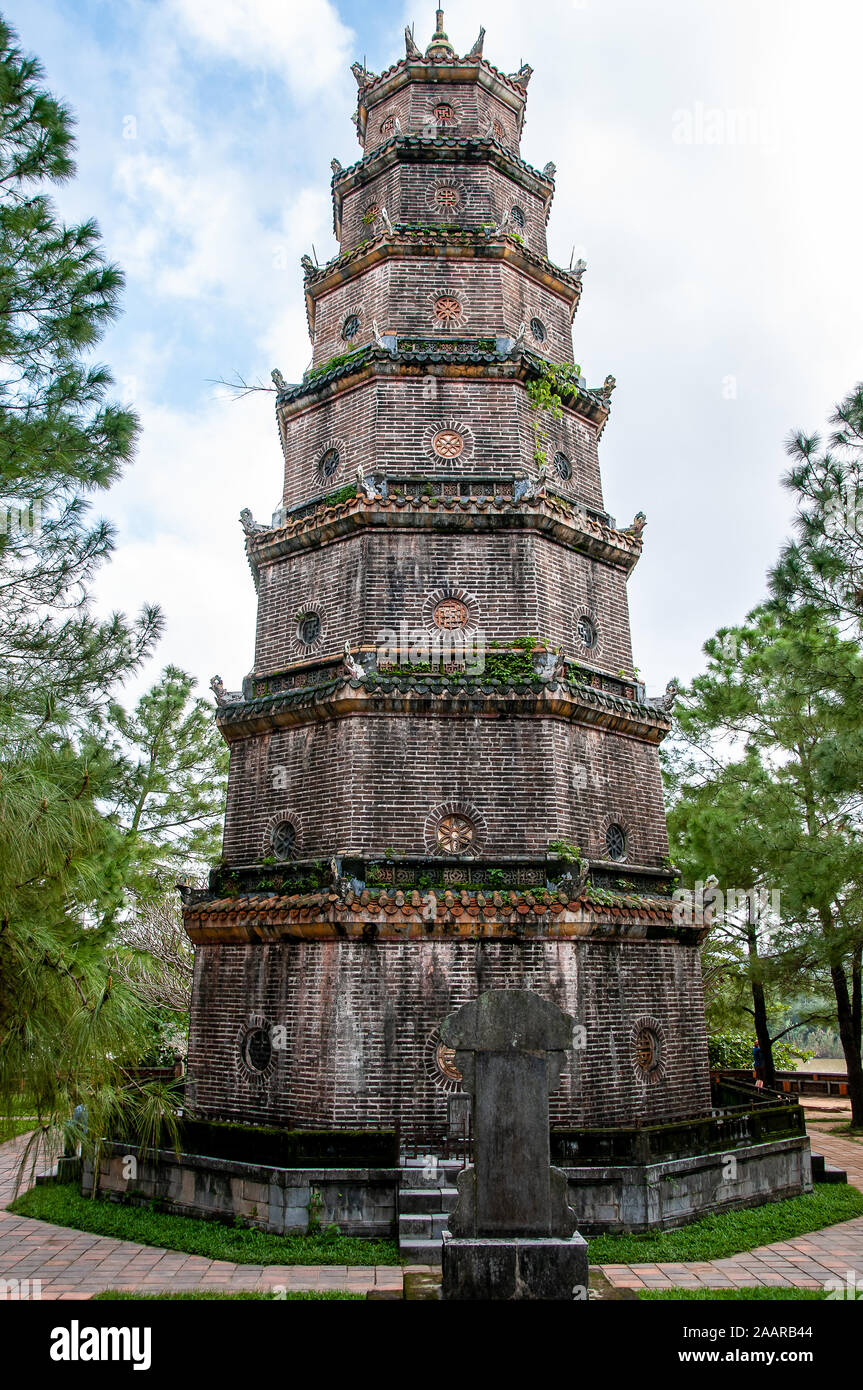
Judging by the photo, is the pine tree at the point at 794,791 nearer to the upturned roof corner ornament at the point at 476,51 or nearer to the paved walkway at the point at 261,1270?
the paved walkway at the point at 261,1270

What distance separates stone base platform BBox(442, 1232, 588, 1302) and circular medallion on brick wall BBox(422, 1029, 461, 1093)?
4.24 m

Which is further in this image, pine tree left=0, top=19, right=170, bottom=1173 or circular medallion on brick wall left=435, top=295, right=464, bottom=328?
circular medallion on brick wall left=435, top=295, right=464, bottom=328

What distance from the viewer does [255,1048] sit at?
11.7 meters

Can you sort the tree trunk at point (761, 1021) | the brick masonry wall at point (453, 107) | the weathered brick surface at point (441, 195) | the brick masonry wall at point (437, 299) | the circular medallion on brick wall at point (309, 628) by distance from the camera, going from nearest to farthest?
1. the circular medallion on brick wall at point (309, 628)
2. the brick masonry wall at point (437, 299)
3. the weathered brick surface at point (441, 195)
4. the brick masonry wall at point (453, 107)
5. the tree trunk at point (761, 1021)

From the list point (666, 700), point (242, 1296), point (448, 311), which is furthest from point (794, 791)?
point (242, 1296)

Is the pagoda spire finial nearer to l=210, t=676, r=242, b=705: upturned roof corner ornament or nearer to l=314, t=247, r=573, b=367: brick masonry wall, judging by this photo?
l=314, t=247, r=573, b=367: brick masonry wall

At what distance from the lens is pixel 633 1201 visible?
9.95 meters

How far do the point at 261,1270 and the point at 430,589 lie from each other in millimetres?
8294

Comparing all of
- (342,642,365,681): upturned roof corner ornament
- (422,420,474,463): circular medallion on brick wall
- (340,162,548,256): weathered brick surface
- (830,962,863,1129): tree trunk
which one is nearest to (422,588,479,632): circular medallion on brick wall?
(342,642,365,681): upturned roof corner ornament

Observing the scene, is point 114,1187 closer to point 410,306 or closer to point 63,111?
point 63,111

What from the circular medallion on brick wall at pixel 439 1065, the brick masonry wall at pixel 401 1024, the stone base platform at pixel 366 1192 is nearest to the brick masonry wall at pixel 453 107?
the brick masonry wall at pixel 401 1024

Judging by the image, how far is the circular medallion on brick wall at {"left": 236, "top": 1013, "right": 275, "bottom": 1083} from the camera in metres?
11.6

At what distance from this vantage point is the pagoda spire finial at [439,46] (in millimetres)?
16938

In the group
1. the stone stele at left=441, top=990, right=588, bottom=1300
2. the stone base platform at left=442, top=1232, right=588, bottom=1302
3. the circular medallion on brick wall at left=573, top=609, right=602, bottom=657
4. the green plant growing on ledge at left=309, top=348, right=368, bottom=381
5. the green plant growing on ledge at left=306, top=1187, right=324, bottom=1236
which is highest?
the green plant growing on ledge at left=309, top=348, right=368, bottom=381
